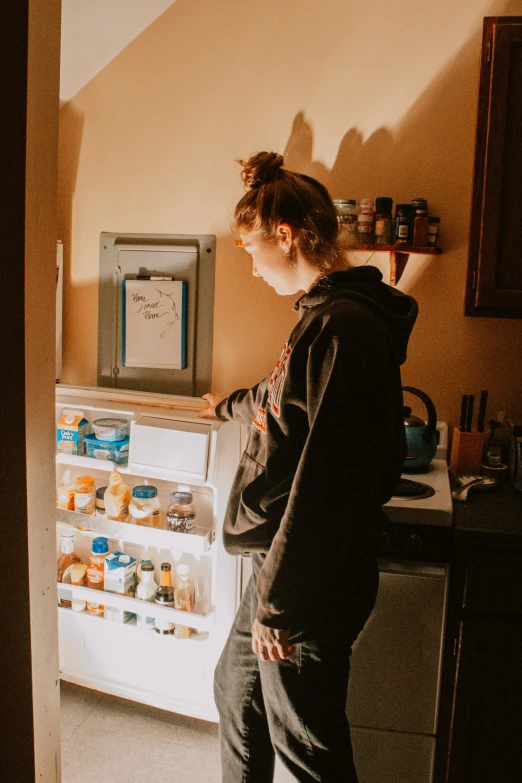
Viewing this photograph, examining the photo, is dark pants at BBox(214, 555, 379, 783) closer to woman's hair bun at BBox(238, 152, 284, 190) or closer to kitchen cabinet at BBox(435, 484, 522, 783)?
kitchen cabinet at BBox(435, 484, 522, 783)

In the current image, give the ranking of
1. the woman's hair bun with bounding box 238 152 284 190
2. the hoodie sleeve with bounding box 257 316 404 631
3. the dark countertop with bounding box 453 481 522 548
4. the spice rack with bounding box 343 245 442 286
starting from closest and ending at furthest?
the hoodie sleeve with bounding box 257 316 404 631 → the woman's hair bun with bounding box 238 152 284 190 → the dark countertop with bounding box 453 481 522 548 → the spice rack with bounding box 343 245 442 286

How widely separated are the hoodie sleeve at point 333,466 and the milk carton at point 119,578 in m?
0.97

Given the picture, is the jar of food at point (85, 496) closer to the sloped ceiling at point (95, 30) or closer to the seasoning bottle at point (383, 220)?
the seasoning bottle at point (383, 220)

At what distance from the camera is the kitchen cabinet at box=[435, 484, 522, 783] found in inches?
56.7

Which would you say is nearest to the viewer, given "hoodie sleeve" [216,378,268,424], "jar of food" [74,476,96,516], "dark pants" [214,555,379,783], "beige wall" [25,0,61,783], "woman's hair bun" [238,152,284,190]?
"beige wall" [25,0,61,783]

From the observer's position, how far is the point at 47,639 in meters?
0.77

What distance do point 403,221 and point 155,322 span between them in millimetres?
876

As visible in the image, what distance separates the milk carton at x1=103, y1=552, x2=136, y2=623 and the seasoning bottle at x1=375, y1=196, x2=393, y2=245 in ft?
4.10

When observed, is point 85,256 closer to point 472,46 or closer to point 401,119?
point 401,119

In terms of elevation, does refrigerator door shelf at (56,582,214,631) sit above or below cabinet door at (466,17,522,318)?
below

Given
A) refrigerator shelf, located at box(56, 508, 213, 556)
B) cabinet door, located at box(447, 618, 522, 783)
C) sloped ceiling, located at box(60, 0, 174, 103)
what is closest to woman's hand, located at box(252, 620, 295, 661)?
cabinet door, located at box(447, 618, 522, 783)

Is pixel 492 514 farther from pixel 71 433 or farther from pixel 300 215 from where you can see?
pixel 71 433

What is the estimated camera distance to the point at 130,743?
1.92 meters

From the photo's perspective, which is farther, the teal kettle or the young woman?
the teal kettle
